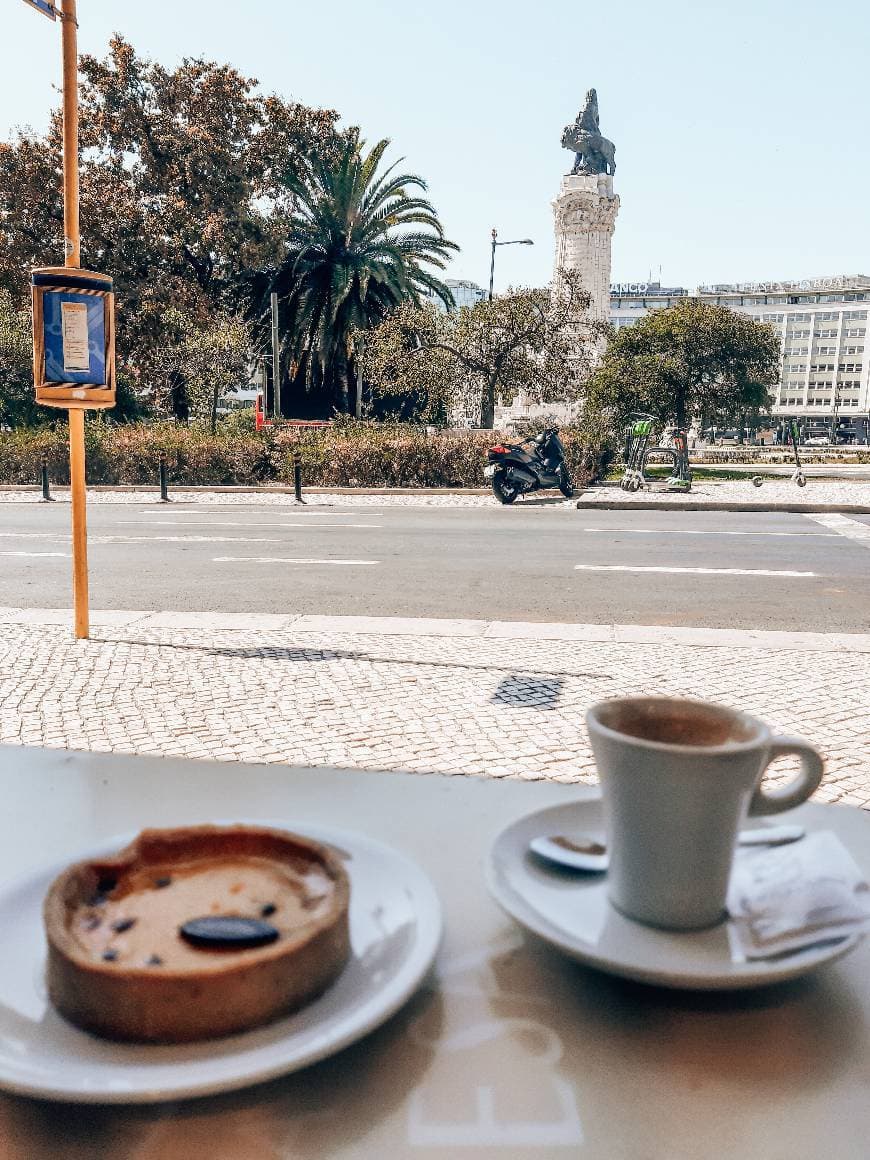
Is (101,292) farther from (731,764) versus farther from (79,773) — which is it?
(731,764)

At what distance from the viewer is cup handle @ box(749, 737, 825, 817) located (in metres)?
0.90

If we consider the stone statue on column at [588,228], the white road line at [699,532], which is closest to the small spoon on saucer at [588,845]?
the white road line at [699,532]

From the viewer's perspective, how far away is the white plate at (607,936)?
0.77 meters

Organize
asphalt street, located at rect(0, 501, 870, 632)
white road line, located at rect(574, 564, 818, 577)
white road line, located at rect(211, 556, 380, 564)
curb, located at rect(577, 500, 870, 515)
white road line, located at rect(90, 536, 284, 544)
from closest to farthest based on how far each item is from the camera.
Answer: asphalt street, located at rect(0, 501, 870, 632)
white road line, located at rect(574, 564, 818, 577)
white road line, located at rect(211, 556, 380, 564)
white road line, located at rect(90, 536, 284, 544)
curb, located at rect(577, 500, 870, 515)

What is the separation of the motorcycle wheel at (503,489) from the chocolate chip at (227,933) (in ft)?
54.8

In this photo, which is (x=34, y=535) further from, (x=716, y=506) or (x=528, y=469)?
(x=716, y=506)

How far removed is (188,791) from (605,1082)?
81 cm

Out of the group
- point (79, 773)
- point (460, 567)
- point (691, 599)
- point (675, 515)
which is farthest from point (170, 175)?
point (79, 773)

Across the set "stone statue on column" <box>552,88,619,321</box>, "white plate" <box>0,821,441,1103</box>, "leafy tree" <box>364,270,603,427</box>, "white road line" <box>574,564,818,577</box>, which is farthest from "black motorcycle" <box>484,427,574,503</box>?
"stone statue on column" <box>552,88,619,321</box>

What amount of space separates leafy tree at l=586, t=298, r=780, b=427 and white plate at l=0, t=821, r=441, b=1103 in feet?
91.9

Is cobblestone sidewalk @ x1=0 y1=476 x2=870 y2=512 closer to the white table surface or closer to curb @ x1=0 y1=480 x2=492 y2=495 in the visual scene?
curb @ x1=0 y1=480 x2=492 y2=495

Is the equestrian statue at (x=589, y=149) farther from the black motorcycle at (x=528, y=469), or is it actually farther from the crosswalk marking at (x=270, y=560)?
the crosswalk marking at (x=270, y=560)

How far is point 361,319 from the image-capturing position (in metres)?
30.1

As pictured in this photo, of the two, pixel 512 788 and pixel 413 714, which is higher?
pixel 512 788
